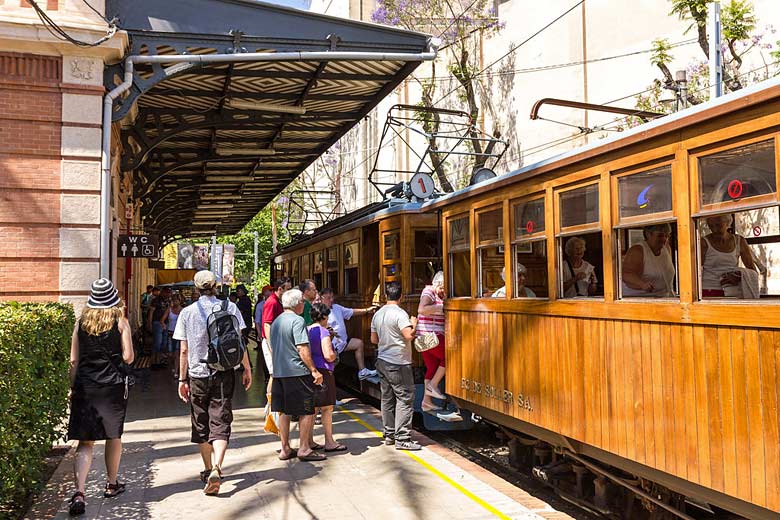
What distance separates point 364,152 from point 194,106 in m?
25.5

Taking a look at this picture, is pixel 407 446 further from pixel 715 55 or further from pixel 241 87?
pixel 241 87

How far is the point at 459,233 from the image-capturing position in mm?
7754

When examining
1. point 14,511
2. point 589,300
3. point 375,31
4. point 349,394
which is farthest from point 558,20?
point 14,511

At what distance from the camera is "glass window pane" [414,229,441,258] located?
1009 cm

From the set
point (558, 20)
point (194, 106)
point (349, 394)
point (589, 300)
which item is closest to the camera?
point (589, 300)

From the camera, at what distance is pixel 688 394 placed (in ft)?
14.0

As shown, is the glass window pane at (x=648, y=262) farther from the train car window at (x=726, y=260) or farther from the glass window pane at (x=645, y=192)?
the train car window at (x=726, y=260)

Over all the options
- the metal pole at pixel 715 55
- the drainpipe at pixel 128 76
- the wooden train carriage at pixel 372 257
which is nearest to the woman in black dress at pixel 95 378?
the drainpipe at pixel 128 76

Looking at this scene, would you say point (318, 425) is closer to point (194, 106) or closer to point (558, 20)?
point (194, 106)

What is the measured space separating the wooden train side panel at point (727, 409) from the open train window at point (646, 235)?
64 cm

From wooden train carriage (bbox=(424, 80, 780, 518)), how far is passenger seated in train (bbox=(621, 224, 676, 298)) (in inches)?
1.1

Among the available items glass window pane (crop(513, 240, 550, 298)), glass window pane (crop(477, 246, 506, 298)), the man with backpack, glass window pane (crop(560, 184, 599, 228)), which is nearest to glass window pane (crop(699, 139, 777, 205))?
glass window pane (crop(560, 184, 599, 228))

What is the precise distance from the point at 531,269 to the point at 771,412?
2.80 meters

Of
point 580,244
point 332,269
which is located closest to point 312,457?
point 580,244
